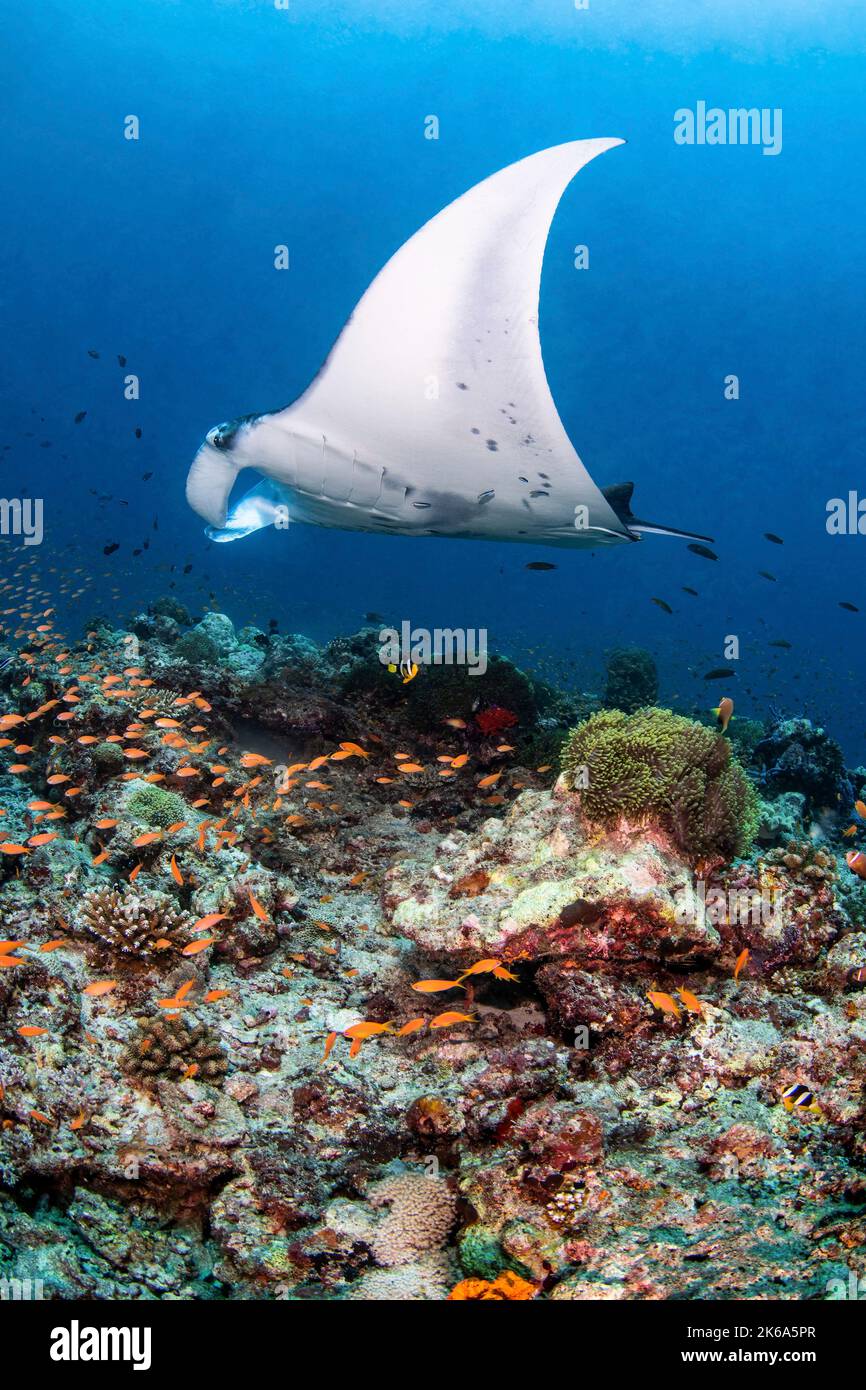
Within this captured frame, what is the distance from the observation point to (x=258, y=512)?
688 centimetres

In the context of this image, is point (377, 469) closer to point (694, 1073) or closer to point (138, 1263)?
point (694, 1073)

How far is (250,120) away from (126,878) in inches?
2910

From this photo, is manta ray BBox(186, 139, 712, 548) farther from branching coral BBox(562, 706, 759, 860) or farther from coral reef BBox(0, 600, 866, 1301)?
coral reef BBox(0, 600, 866, 1301)

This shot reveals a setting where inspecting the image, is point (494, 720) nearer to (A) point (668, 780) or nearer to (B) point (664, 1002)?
(A) point (668, 780)

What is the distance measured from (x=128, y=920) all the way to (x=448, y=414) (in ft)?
14.3

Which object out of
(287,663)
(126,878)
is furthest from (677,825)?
(287,663)

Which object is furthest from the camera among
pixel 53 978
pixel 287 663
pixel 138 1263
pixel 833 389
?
pixel 833 389

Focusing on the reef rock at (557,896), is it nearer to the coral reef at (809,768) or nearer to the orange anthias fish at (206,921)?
the orange anthias fish at (206,921)

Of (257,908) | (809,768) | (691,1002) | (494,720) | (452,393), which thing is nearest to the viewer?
(691,1002)

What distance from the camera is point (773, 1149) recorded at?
9.37ft

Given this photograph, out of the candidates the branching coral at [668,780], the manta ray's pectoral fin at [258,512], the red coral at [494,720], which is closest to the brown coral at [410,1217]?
the branching coral at [668,780]

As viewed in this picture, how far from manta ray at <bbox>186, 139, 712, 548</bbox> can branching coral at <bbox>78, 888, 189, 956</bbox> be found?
3.57 metres

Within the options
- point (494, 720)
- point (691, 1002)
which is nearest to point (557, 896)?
point (691, 1002)

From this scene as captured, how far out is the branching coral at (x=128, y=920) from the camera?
13.2ft
